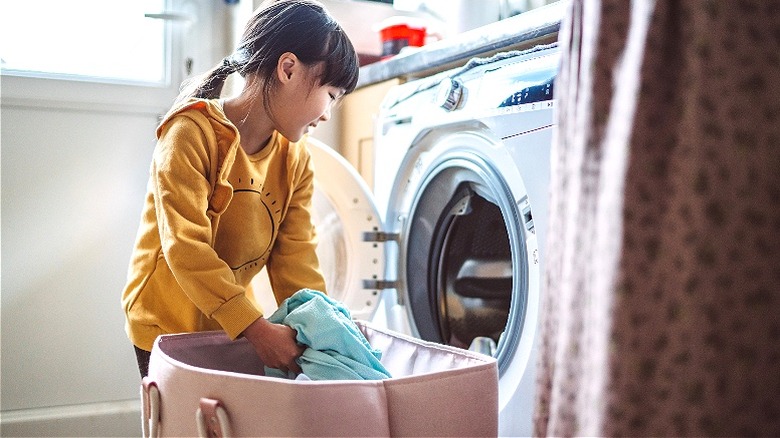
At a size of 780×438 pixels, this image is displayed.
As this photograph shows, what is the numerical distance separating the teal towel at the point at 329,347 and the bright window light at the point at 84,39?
3.91ft

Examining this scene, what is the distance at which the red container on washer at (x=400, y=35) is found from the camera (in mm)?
1938

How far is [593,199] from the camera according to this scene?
0.59 m

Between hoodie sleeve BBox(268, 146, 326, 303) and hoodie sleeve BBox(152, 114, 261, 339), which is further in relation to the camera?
hoodie sleeve BBox(268, 146, 326, 303)


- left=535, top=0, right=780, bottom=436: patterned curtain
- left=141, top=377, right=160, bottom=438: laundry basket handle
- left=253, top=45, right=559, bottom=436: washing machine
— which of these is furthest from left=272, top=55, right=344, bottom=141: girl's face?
left=535, top=0, right=780, bottom=436: patterned curtain

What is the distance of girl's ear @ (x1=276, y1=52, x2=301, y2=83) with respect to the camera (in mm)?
1206

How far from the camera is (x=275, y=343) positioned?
1045 mm

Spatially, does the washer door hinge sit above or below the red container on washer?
below

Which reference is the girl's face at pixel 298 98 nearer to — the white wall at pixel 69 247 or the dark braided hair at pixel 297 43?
the dark braided hair at pixel 297 43

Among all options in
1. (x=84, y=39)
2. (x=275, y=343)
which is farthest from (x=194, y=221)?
(x=84, y=39)

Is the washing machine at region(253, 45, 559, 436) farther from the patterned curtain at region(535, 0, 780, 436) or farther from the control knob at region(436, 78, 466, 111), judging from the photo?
the patterned curtain at region(535, 0, 780, 436)

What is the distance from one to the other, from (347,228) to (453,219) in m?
0.23

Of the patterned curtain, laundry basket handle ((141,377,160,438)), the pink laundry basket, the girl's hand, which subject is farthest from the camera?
the girl's hand

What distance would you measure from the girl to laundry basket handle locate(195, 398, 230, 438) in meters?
0.22

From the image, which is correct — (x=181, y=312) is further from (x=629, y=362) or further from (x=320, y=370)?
(x=629, y=362)
